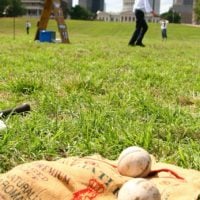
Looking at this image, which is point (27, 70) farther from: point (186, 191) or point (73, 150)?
point (186, 191)

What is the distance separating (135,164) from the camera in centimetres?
319

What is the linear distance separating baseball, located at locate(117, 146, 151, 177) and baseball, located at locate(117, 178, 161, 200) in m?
0.57

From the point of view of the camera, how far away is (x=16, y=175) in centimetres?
285

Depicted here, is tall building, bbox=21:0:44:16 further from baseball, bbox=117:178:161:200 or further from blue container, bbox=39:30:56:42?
baseball, bbox=117:178:161:200

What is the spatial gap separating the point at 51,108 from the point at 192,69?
5.31 m

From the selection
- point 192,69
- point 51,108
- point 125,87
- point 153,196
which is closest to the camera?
point 153,196

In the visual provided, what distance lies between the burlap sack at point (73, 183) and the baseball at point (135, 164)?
7 centimetres

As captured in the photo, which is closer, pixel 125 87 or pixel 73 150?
pixel 73 150

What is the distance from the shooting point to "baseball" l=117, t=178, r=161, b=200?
2518 mm

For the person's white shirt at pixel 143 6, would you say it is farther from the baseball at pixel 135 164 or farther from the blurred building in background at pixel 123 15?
the blurred building in background at pixel 123 15

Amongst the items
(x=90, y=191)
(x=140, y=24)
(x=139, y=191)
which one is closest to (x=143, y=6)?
(x=140, y=24)

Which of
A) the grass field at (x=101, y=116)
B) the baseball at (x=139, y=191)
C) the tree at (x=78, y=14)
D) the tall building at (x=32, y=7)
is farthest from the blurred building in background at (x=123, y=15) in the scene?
the baseball at (x=139, y=191)

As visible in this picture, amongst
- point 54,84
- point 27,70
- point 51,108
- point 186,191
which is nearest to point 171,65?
point 27,70

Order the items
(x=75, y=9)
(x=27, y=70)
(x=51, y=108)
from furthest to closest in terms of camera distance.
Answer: (x=75, y=9) < (x=27, y=70) < (x=51, y=108)
